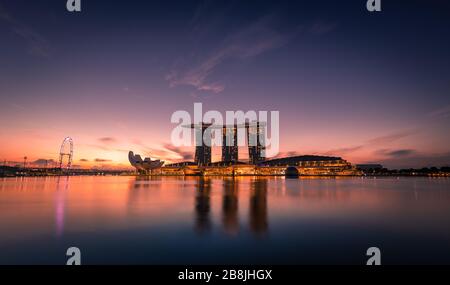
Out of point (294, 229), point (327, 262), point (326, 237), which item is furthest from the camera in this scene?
point (294, 229)

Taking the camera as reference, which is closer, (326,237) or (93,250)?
(93,250)

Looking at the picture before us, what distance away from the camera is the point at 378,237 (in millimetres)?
14211

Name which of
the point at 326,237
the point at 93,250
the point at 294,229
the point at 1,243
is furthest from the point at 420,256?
the point at 1,243

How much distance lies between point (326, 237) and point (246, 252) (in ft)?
17.0

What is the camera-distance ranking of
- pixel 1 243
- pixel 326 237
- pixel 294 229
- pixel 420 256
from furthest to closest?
1. pixel 294 229
2. pixel 326 237
3. pixel 1 243
4. pixel 420 256

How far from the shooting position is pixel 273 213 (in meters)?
21.3

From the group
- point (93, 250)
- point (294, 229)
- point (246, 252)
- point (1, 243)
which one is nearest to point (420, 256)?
point (294, 229)
